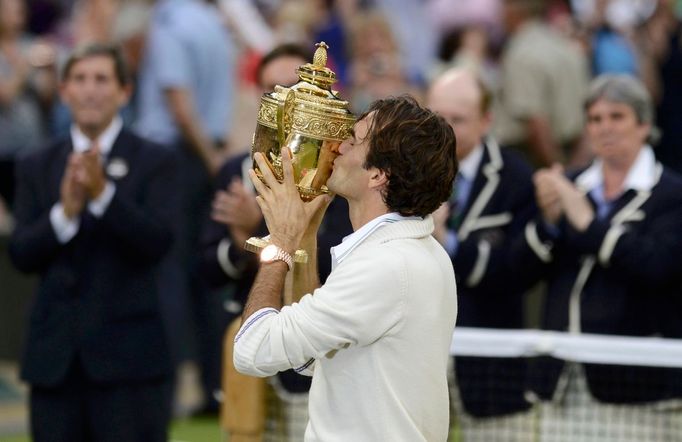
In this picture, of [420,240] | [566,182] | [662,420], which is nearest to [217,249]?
[566,182]

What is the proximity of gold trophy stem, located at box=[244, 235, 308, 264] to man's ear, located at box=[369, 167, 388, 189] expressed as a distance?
0.33 metres

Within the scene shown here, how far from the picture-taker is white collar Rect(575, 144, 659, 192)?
6598 millimetres

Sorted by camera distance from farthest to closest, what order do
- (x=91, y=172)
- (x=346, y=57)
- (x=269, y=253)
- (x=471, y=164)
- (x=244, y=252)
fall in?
(x=346, y=57) < (x=471, y=164) < (x=244, y=252) < (x=91, y=172) < (x=269, y=253)

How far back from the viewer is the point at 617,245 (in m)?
6.36

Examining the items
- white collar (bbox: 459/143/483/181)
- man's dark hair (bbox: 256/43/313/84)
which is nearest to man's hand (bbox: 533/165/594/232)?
white collar (bbox: 459/143/483/181)

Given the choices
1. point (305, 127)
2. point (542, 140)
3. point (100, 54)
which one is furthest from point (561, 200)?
point (542, 140)

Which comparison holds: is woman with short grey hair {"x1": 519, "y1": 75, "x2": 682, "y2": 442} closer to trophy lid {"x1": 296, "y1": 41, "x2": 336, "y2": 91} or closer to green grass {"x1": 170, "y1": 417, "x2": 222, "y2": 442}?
trophy lid {"x1": 296, "y1": 41, "x2": 336, "y2": 91}

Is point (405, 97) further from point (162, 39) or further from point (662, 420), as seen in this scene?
point (162, 39)

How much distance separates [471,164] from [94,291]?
72.3 inches

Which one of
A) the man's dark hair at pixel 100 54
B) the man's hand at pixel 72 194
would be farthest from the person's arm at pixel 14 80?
the man's hand at pixel 72 194

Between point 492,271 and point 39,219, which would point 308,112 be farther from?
point 492,271

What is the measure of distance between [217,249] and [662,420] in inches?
79.7

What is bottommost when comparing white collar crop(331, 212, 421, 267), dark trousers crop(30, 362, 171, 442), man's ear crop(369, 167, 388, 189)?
dark trousers crop(30, 362, 171, 442)

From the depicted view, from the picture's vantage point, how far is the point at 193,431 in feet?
30.8
